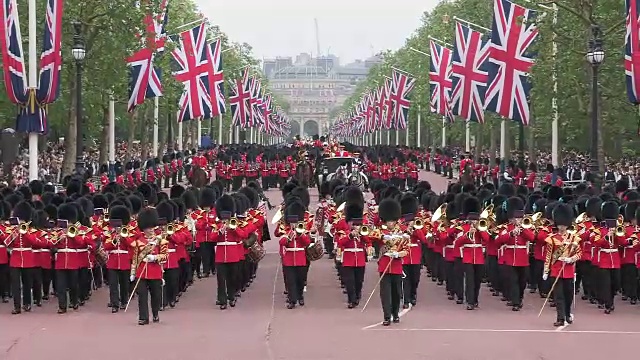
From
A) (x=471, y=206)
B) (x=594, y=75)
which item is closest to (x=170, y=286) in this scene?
(x=471, y=206)

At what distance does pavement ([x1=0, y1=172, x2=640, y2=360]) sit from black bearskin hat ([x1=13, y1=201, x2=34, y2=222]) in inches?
48.1

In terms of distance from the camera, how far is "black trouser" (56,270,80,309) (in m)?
16.4

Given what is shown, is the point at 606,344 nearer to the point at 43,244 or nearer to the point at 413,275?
the point at 413,275

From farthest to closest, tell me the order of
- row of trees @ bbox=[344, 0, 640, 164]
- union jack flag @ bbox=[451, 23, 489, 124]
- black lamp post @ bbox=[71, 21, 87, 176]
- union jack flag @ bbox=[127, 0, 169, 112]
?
union jack flag @ bbox=[451, 23, 489, 124]
union jack flag @ bbox=[127, 0, 169, 112]
row of trees @ bbox=[344, 0, 640, 164]
black lamp post @ bbox=[71, 21, 87, 176]

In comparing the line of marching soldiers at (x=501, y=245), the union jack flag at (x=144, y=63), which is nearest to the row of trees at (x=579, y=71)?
the union jack flag at (x=144, y=63)

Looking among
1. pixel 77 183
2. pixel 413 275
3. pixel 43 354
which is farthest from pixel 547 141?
pixel 43 354

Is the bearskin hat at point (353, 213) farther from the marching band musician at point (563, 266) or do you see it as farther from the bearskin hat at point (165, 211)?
the marching band musician at point (563, 266)

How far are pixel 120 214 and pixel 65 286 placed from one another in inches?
46.4

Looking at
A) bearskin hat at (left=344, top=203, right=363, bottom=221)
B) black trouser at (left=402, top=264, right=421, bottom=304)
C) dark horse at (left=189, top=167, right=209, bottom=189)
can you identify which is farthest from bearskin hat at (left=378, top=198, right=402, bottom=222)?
dark horse at (left=189, top=167, right=209, bottom=189)

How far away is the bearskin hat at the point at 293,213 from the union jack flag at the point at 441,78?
2978 cm

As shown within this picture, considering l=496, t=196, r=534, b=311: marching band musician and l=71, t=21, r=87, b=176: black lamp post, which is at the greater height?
l=71, t=21, r=87, b=176: black lamp post

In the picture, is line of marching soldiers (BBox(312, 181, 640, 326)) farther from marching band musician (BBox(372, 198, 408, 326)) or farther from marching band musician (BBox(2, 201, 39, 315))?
marching band musician (BBox(2, 201, 39, 315))

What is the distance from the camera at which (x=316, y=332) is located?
1442 cm

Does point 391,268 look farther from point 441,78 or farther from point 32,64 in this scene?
point 441,78
